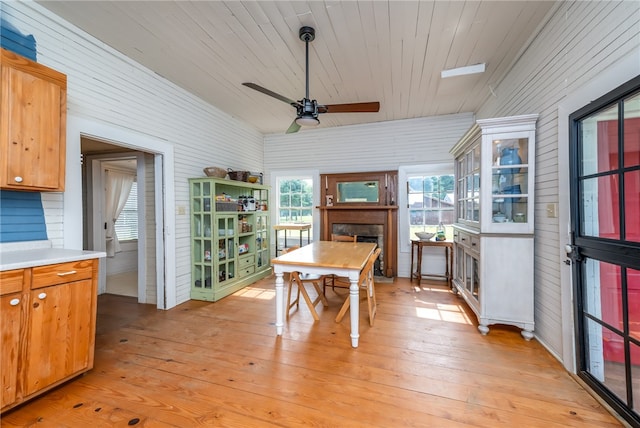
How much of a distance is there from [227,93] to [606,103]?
3947 millimetres

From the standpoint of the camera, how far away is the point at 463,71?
3143 millimetres

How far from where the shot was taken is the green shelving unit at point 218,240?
3.79 meters

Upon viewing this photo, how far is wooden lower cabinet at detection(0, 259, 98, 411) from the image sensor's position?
160 centimetres

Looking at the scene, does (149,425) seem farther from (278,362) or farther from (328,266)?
(328,266)

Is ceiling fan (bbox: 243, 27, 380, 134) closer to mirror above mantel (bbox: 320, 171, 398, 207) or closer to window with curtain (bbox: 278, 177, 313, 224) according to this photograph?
mirror above mantel (bbox: 320, 171, 398, 207)

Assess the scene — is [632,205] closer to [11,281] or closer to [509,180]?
[509,180]

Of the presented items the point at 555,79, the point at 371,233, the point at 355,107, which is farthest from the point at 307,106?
the point at 371,233

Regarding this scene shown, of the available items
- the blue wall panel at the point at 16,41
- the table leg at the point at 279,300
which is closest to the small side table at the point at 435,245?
the table leg at the point at 279,300

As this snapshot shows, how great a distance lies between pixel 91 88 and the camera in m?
2.57

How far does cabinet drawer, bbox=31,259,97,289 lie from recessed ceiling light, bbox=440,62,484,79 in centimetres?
405

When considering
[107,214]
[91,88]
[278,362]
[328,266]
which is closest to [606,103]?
[328,266]

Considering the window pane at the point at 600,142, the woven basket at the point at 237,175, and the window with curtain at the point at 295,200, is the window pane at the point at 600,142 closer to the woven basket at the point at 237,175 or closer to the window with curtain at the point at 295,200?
the woven basket at the point at 237,175

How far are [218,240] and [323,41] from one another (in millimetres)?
2908

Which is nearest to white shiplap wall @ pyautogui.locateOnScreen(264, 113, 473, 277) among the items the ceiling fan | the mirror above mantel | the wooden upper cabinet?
the mirror above mantel
